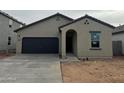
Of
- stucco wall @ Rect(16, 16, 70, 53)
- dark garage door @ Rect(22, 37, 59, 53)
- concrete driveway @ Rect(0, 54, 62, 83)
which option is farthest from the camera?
dark garage door @ Rect(22, 37, 59, 53)

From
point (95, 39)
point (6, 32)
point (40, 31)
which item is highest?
point (6, 32)

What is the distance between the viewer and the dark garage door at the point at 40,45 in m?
22.2

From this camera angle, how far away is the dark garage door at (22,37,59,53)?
72.7 feet

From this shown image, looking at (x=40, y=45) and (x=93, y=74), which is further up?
(x=40, y=45)

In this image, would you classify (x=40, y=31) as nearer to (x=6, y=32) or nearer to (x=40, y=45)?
(x=40, y=45)

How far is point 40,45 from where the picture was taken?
22266mm

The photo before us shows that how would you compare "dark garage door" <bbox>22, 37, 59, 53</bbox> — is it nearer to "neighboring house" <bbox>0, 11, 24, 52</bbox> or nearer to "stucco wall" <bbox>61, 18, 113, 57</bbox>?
"stucco wall" <bbox>61, 18, 113, 57</bbox>

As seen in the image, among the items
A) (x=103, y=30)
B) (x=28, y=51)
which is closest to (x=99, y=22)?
(x=103, y=30)

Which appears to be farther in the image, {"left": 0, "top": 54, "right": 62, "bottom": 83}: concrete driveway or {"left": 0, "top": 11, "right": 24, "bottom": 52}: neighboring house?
{"left": 0, "top": 11, "right": 24, "bottom": 52}: neighboring house

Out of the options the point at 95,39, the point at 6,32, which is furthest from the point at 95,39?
the point at 6,32

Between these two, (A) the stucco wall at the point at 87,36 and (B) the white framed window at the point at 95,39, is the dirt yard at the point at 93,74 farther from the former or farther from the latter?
(B) the white framed window at the point at 95,39

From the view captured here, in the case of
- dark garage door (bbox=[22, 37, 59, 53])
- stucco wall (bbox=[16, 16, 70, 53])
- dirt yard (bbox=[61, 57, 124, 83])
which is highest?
stucco wall (bbox=[16, 16, 70, 53])

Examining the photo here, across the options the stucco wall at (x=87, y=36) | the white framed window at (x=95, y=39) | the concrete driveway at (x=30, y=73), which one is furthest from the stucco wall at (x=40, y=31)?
the concrete driveway at (x=30, y=73)

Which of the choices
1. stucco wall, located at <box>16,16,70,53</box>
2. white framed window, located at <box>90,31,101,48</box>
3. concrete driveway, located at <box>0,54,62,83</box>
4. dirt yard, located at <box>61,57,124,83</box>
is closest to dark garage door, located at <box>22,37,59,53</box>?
stucco wall, located at <box>16,16,70,53</box>
